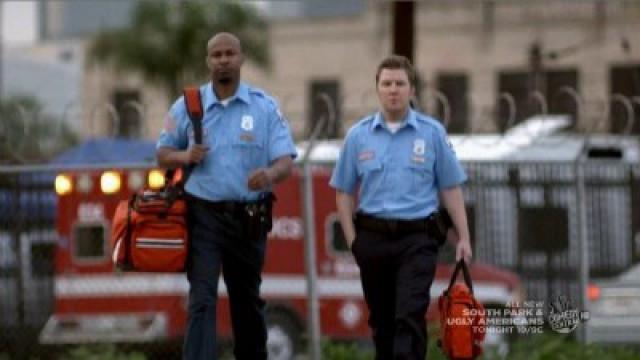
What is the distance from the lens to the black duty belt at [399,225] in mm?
7352

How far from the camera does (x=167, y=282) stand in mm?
12125

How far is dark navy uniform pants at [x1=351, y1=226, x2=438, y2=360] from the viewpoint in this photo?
727 centimetres

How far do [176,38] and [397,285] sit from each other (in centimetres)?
2686

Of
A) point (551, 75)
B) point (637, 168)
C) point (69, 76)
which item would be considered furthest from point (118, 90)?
point (637, 168)

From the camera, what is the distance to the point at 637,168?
11469 millimetres

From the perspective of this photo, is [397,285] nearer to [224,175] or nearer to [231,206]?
[231,206]

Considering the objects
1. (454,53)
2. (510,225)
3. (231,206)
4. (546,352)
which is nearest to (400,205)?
(231,206)

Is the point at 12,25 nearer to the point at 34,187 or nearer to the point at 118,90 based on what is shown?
the point at 118,90

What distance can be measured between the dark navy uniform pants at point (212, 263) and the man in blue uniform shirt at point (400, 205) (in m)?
0.52

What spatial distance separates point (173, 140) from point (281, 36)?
30.0m

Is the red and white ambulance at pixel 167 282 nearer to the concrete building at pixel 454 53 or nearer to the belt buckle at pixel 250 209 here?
the belt buckle at pixel 250 209

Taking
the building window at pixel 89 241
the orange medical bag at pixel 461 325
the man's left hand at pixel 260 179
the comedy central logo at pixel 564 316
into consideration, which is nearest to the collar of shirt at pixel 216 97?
the man's left hand at pixel 260 179

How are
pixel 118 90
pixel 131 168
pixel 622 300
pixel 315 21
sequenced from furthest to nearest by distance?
1. pixel 118 90
2. pixel 315 21
3. pixel 622 300
4. pixel 131 168

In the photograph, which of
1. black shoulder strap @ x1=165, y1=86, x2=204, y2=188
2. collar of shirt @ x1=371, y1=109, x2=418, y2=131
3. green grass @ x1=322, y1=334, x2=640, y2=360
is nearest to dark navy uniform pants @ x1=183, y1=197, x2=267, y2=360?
black shoulder strap @ x1=165, y1=86, x2=204, y2=188
